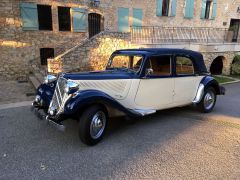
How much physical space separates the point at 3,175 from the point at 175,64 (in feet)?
13.0

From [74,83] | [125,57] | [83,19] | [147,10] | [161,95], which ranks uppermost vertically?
[147,10]

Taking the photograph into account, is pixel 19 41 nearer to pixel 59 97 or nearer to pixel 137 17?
pixel 137 17

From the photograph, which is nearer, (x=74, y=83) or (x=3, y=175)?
(x=3, y=175)

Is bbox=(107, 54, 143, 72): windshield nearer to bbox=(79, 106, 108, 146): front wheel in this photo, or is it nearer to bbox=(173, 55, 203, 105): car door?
bbox=(173, 55, 203, 105): car door

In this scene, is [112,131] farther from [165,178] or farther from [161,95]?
[165,178]

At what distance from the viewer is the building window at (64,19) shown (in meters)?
11.5

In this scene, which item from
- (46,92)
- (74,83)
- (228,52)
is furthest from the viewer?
(228,52)

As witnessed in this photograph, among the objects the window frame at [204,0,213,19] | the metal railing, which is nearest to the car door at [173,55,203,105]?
the metal railing

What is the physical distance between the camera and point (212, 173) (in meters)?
2.99

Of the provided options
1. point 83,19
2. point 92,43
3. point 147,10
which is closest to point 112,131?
point 92,43

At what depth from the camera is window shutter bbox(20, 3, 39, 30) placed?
34.4 feet

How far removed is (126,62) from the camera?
4.83m

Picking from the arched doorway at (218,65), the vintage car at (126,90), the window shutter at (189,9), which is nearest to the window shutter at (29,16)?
the vintage car at (126,90)

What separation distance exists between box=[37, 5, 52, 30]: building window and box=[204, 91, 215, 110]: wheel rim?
9.22m
